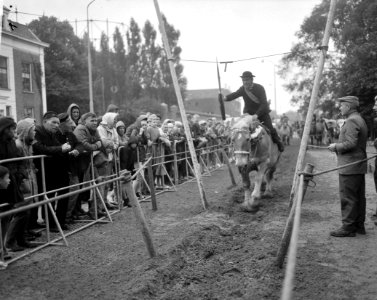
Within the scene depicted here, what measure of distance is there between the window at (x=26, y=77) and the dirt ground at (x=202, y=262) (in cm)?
2479

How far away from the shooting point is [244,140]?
8.41 metres

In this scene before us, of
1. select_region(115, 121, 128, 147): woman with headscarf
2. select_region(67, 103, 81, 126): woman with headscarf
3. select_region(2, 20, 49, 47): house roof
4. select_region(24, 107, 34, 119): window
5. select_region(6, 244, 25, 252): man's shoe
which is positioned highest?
select_region(2, 20, 49, 47): house roof

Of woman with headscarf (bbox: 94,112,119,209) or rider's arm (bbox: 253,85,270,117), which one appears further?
rider's arm (bbox: 253,85,270,117)

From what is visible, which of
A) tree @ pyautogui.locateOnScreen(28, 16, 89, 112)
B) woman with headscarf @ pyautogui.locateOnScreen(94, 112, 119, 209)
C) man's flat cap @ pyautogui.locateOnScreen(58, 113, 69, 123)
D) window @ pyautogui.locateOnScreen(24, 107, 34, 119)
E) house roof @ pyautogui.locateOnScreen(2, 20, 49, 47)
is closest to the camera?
man's flat cap @ pyautogui.locateOnScreen(58, 113, 69, 123)

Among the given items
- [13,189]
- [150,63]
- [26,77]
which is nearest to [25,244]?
[13,189]

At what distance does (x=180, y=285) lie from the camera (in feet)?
15.3

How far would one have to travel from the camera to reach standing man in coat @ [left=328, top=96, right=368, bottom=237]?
6.66 metres

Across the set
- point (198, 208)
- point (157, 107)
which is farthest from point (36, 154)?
point (157, 107)

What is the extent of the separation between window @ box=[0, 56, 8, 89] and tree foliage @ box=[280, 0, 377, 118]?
60.0 ft

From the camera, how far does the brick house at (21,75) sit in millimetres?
28328

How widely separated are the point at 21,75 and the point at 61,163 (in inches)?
971

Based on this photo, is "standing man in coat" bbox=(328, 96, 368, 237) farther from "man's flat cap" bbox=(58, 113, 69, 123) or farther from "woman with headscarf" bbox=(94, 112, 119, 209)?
"man's flat cap" bbox=(58, 113, 69, 123)

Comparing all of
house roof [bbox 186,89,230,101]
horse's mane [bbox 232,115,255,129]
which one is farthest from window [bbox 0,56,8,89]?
house roof [bbox 186,89,230,101]

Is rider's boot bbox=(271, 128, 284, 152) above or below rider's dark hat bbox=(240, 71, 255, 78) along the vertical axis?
below
